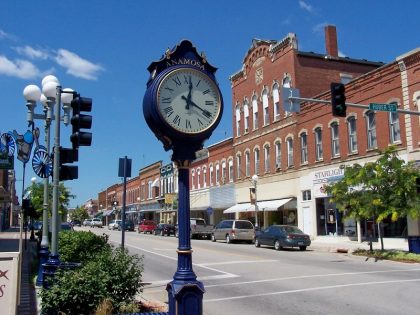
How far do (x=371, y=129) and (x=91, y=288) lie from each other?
26.0 m

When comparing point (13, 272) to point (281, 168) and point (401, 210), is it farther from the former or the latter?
point (281, 168)

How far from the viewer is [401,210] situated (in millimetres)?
21594

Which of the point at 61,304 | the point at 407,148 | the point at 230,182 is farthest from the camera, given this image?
the point at 230,182

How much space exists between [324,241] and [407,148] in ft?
30.5

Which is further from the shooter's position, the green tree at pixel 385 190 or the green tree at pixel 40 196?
the green tree at pixel 40 196

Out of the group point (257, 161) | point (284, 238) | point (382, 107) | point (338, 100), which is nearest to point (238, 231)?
point (284, 238)

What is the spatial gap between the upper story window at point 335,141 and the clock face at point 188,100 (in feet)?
91.6

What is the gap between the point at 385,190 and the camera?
2227 cm

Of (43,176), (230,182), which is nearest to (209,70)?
(43,176)

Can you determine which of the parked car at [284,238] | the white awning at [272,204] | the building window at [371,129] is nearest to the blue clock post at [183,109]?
the parked car at [284,238]

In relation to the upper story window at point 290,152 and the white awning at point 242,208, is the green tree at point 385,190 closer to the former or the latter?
the upper story window at point 290,152

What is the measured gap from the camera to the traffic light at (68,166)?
1057 cm

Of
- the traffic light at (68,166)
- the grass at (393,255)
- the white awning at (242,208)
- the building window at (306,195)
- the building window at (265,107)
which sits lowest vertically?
the grass at (393,255)

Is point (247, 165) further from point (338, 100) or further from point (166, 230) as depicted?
point (338, 100)
